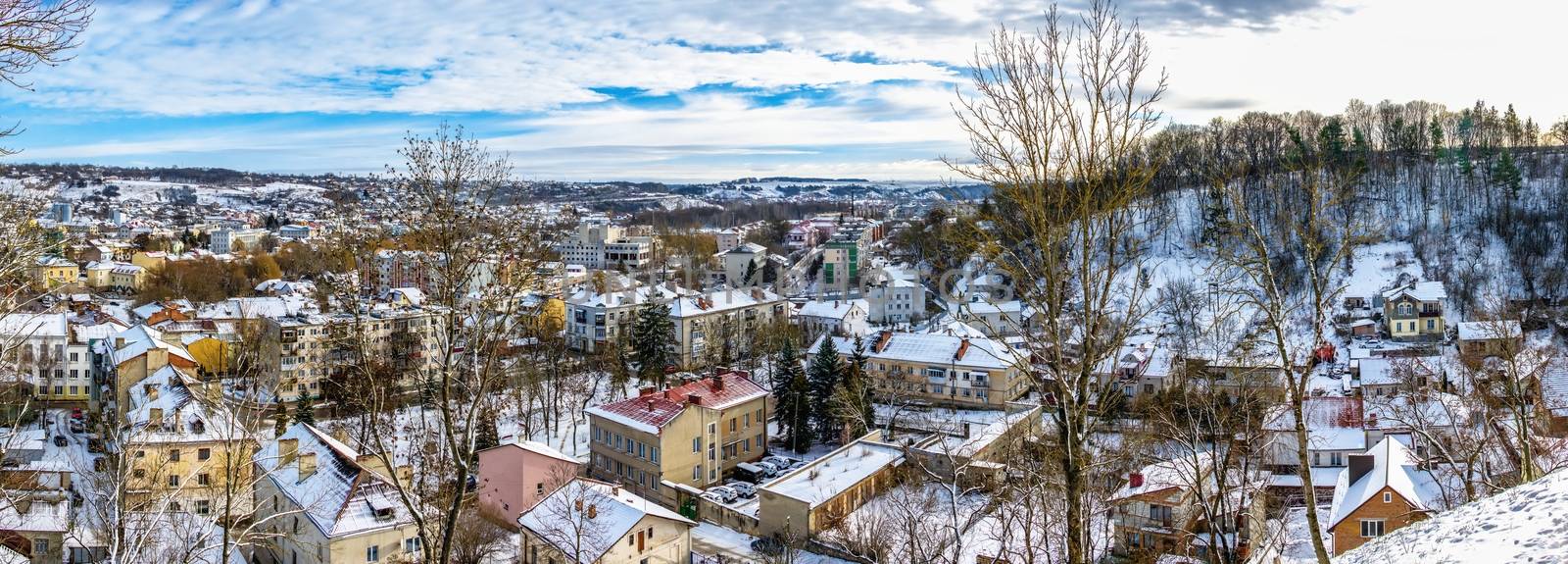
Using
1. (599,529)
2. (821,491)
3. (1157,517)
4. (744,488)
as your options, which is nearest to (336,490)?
(599,529)

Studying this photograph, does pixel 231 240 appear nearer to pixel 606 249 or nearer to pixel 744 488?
pixel 606 249

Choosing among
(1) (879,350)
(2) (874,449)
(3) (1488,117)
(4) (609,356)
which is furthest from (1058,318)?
(3) (1488,117)

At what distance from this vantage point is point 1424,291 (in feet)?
94.5

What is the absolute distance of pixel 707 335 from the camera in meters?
30.9

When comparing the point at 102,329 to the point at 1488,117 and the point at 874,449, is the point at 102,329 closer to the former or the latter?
the point at 874,449

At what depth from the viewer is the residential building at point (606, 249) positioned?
56.7 meters

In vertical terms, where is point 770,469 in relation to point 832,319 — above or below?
below

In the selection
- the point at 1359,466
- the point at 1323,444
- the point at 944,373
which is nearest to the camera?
the point at 1359,466

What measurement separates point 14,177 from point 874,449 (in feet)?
43.4

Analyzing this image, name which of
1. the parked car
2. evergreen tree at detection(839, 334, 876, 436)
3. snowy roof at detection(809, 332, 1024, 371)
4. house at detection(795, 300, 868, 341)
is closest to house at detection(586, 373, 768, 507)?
the parked car

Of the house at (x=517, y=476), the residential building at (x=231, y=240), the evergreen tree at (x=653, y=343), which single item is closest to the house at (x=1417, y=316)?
the evergreen tree at (x=653, y=343)

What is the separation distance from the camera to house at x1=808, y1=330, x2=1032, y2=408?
2419cm

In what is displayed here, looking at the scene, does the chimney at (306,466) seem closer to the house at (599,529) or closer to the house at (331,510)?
the house at (331,510)

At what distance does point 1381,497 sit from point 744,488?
34.4 ft
